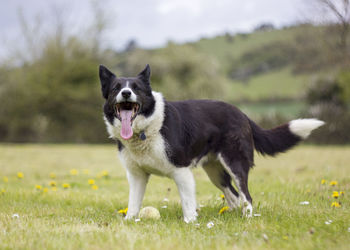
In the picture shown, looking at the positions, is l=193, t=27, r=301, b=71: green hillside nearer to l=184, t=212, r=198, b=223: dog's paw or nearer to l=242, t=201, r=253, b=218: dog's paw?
l=242, t=201, r=253, b=218: dog's paw

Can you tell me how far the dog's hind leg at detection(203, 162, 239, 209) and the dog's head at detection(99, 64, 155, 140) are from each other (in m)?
1.35

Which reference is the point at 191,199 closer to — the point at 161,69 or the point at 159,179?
the point at 159,179

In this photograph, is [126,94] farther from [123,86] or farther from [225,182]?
[225,182]

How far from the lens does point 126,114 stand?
4062 millimetres

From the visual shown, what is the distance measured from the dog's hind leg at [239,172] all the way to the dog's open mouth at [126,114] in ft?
4.13

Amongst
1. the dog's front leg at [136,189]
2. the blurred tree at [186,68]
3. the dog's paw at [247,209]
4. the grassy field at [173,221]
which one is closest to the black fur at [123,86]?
the dog's front leg at [136,189]

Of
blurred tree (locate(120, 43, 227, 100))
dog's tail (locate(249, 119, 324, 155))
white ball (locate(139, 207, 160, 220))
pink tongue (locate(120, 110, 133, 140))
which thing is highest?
pink tongue (locate(120, 110, 133, 140))

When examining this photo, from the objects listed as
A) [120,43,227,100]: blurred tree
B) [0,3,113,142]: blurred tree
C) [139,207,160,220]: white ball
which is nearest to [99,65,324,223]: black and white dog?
[139,207,160,220]: white ball

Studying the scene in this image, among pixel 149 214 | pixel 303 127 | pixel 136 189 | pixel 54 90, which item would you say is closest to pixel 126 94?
pixel 136 189

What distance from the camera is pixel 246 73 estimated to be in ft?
206

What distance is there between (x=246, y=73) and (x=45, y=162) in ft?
180

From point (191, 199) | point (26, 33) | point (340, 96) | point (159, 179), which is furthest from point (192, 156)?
point (26, 33)

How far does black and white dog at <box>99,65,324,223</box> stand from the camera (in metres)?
4.14

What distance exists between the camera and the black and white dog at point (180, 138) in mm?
4137
